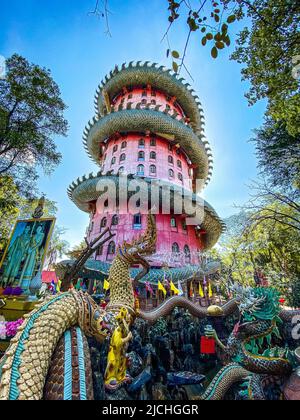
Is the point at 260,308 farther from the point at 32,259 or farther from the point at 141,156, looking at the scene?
the point at 141,156

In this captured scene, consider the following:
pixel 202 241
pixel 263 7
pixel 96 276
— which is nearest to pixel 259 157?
pixel 263 7

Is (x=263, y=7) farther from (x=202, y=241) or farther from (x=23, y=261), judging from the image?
(x=202, y=241)

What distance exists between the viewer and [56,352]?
5.49 feet

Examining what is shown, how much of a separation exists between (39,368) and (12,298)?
20.4ft

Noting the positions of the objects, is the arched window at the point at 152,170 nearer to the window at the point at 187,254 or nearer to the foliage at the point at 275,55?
the window at the point at 187,254

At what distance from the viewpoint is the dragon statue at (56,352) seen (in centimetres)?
133

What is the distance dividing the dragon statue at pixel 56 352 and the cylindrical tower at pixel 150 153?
1293 cm

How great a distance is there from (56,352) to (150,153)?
19780 mm

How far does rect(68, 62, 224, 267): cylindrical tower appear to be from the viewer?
1689 cm

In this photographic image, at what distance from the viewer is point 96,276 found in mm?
14516

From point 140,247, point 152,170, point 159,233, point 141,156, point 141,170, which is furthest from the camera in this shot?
point 141,156

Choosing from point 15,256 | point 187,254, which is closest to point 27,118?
point 15,256

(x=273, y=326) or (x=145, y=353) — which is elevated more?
(x=273, y=326)
